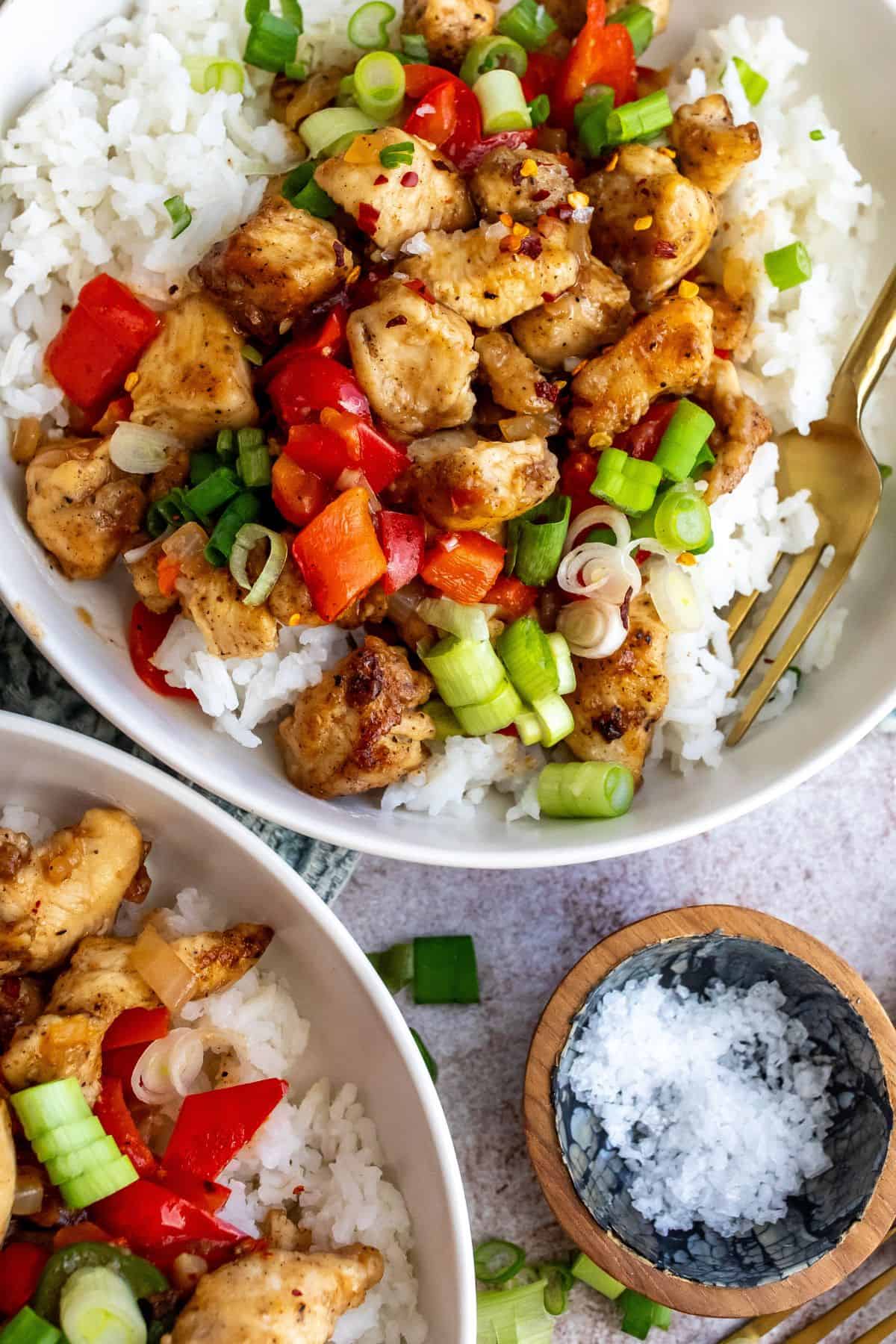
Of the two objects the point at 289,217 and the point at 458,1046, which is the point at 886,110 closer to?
the point at 289,217

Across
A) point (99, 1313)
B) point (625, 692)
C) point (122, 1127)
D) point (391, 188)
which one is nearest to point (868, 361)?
point (625, 692)

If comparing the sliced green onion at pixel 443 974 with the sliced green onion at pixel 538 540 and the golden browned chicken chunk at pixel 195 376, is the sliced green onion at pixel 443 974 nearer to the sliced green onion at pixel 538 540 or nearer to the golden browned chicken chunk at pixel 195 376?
the sliced green onion at pixel 538 540

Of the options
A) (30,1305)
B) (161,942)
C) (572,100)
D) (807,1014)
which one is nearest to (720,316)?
(572,100)

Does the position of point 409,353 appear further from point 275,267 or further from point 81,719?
point 81,719

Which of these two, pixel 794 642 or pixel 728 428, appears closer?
pixel 728 428

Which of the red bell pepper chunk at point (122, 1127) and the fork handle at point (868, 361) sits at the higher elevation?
the fork handle at point (868, 361)

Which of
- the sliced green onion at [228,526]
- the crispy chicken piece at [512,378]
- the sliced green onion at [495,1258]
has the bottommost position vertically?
the sliced green onion at [495,1258]

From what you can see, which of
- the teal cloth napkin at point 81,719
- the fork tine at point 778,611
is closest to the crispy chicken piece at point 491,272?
the fork tine at point 778,611

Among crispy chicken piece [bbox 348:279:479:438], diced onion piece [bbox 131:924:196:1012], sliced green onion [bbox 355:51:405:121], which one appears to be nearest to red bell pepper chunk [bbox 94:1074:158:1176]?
diced onion piece [bbox 131:924:196:1012]
